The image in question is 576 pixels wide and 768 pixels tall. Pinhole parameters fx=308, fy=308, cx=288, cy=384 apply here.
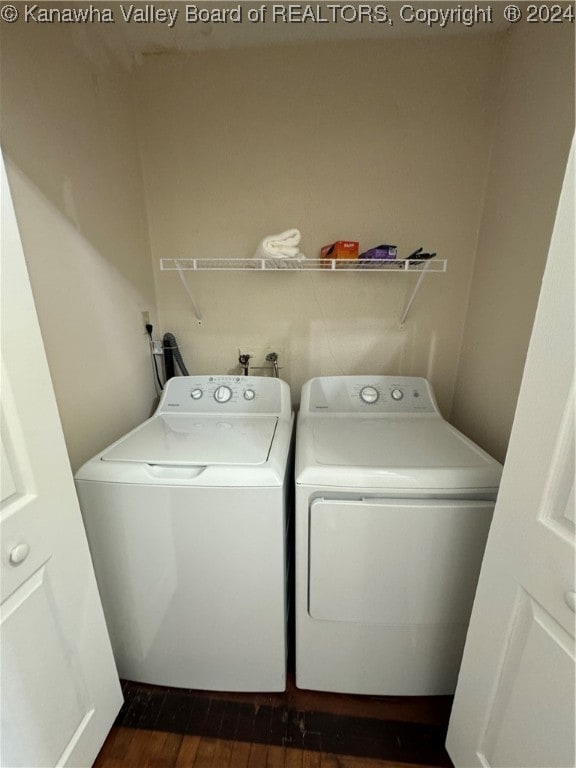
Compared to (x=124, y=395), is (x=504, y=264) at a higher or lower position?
higher

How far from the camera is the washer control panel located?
153 cm

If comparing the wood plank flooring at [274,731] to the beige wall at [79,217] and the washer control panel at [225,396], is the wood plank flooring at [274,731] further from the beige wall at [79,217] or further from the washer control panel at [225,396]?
the washer control panel at [225,396]

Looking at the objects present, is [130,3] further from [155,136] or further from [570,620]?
[570,620]

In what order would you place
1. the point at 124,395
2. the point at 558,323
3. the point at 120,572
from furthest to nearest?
the point at 124,395 < the point at 120,572 < the point at 558,323

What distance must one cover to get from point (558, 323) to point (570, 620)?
60cm

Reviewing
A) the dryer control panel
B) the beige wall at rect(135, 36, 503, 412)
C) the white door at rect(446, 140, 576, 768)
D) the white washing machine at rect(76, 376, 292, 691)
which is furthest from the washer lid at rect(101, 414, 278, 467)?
the white door at rect(446, 140, 576, 768)

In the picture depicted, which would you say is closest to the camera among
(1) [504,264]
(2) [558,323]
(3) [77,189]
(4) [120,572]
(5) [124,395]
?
(2) [558,323]

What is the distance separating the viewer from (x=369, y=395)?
1.55 metres

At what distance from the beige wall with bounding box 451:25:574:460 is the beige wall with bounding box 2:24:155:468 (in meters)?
1.67

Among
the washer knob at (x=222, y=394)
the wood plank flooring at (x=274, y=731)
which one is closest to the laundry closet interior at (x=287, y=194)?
the washer knob at (x=222, y=394)

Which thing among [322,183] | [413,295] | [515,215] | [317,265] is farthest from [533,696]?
[322,183]

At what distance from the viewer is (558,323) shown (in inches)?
24.0

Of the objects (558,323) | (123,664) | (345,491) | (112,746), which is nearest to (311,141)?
(558,323)

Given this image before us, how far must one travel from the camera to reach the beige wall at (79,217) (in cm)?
101
